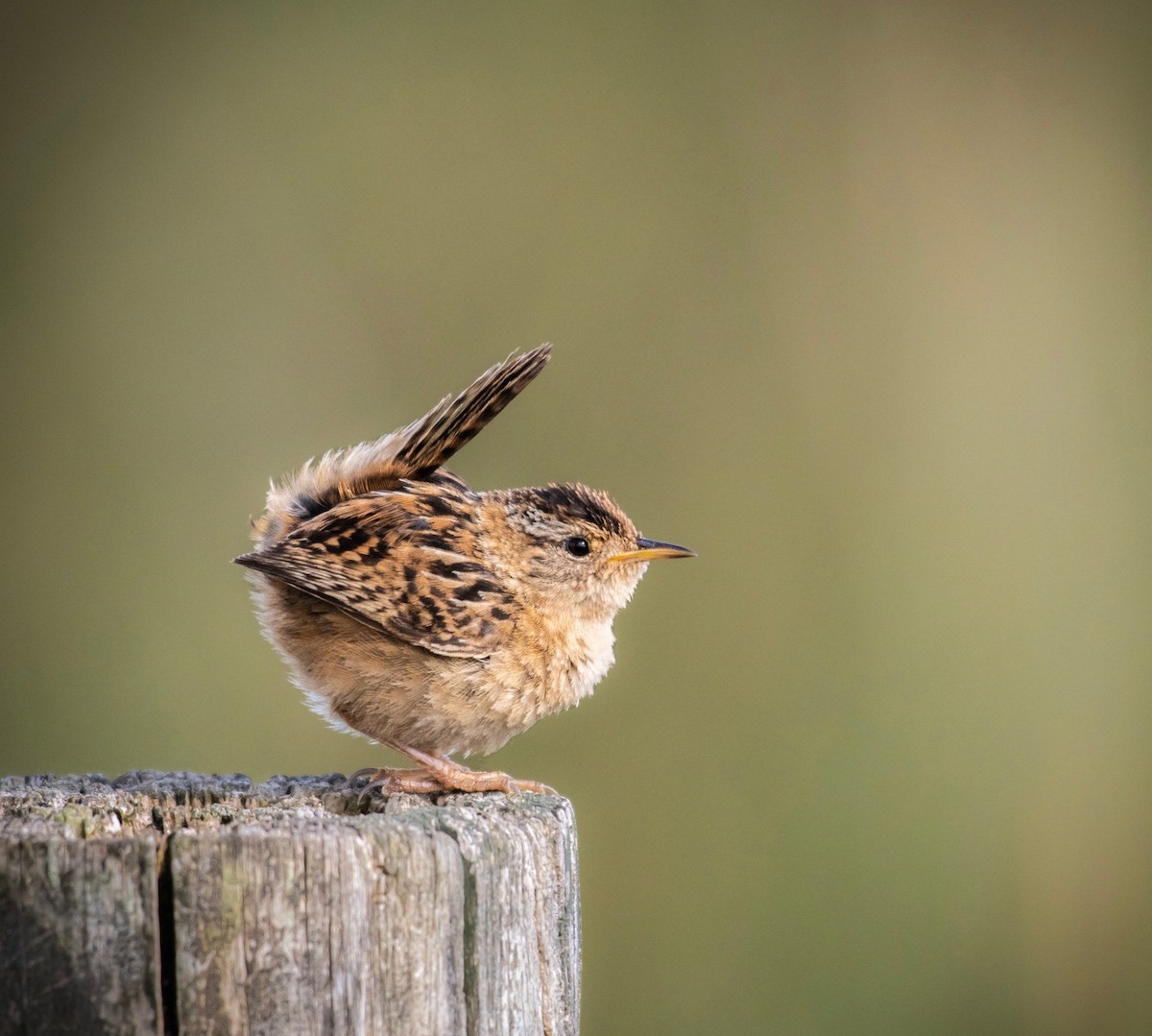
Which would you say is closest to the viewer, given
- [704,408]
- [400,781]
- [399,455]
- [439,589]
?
[400,781]

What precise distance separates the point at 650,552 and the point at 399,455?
82cm

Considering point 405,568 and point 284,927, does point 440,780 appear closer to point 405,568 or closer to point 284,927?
point 405,568

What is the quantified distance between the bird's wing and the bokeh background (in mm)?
2117

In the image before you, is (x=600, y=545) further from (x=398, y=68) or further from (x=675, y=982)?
(x=398, y=68)

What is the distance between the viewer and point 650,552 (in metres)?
3.87

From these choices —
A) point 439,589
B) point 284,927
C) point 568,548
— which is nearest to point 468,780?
point 439,589

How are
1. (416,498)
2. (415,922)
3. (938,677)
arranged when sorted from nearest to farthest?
(415,922) < (416,498) < (938,677)

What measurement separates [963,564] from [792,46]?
117 inches

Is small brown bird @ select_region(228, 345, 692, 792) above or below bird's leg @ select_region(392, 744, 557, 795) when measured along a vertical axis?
above

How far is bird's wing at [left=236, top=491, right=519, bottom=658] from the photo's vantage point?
3309mm

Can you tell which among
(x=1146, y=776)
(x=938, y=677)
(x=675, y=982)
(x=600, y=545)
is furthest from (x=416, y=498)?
(x=1146, y=776)

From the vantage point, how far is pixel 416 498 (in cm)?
367

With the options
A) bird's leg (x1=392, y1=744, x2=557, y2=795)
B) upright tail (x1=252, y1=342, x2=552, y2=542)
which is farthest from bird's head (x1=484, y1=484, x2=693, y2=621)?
bird's leg (x1=392, y1=744, x2=557, y2=795)

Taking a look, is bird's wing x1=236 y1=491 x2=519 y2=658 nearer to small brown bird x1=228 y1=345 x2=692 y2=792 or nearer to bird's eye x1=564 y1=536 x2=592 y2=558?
small brown bird x1=228 y1=345 x2=692 y2=792
